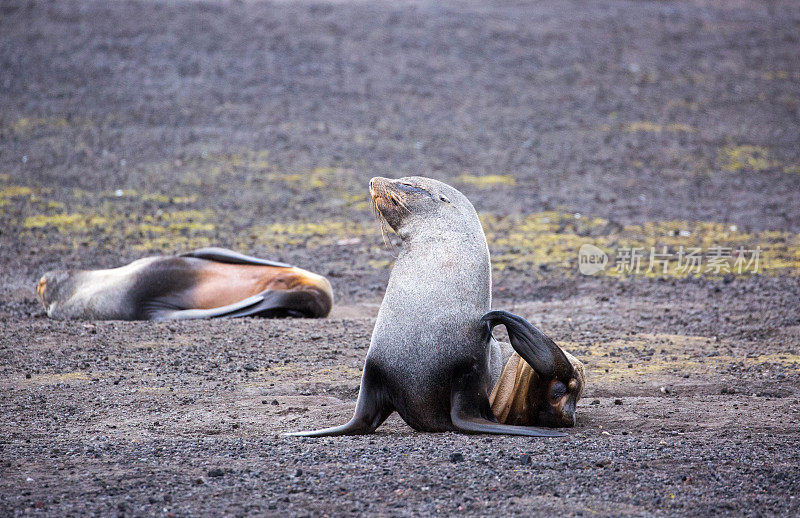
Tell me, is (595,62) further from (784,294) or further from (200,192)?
(784,294)

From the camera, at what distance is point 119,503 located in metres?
3.78

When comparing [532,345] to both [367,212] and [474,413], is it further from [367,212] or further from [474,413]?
[367,212]

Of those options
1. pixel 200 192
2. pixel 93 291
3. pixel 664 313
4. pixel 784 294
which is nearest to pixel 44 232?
pixel 200 192

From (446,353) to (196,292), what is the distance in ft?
13.6

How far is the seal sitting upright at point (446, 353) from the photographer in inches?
196

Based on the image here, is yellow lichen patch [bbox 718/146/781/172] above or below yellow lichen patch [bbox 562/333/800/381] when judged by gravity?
above

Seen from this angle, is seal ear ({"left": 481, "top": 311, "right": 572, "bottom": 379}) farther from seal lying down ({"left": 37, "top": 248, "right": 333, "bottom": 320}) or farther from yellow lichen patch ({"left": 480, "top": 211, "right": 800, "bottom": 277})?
yellow lichen patch ({"left": 480, "top": 211, "right": 800, "bottom": 277})

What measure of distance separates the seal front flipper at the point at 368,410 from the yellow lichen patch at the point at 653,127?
37.4 ft

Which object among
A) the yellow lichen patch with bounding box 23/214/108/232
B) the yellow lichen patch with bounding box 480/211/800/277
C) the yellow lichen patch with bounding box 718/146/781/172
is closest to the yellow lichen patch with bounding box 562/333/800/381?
the yellow lichen patch with bounding box 480/211/800/277

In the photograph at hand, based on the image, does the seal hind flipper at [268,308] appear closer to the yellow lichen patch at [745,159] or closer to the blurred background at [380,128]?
the blurred background at [380,128]

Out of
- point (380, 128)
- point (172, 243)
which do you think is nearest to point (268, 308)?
point (172, 243)

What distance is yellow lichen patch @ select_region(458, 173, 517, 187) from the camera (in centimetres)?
1373

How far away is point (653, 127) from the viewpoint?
15.7m

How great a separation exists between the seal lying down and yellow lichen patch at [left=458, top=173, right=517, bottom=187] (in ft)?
18.0
